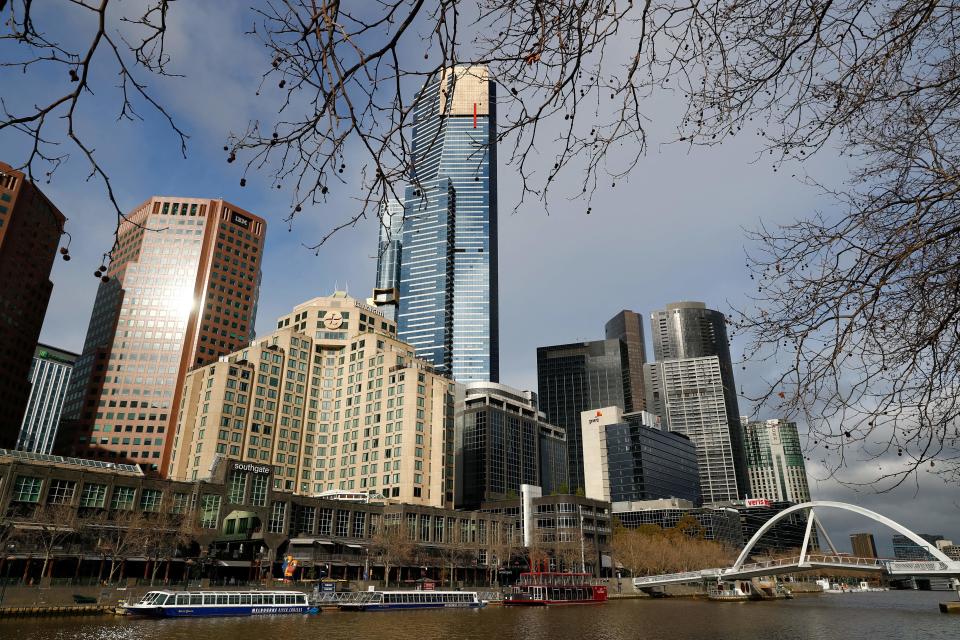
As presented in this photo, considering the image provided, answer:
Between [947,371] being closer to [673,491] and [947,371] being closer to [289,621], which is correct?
[289,621]

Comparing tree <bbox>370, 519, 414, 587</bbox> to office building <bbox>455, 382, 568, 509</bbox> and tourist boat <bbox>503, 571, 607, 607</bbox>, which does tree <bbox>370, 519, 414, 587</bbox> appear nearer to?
tourist boat <bbox>503, 571, 607, 607</bbox>

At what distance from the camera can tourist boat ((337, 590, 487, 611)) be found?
63.5 m

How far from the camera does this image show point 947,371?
6.74 metres

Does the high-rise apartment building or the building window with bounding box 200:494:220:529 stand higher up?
the high-rise apartment building

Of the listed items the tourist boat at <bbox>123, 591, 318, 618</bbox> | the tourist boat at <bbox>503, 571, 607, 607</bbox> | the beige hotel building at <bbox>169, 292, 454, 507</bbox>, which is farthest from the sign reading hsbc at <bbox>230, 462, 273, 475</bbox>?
the tourist boat at <bbox>503, 571, 607, 607</bbox>

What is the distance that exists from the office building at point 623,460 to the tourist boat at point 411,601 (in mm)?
115784

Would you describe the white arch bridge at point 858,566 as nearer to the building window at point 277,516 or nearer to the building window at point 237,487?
the building window at point 277,516

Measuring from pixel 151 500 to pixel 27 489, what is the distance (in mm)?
13558

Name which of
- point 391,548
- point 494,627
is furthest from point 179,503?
point 494,627

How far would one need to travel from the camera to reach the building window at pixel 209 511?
264 ft

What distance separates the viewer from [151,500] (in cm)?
7650

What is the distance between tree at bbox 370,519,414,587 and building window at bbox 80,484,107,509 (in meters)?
36.3

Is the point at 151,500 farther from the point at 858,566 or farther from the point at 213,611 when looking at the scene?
the point at 858,566

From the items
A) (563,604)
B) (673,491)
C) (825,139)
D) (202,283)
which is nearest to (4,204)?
(202,283)
